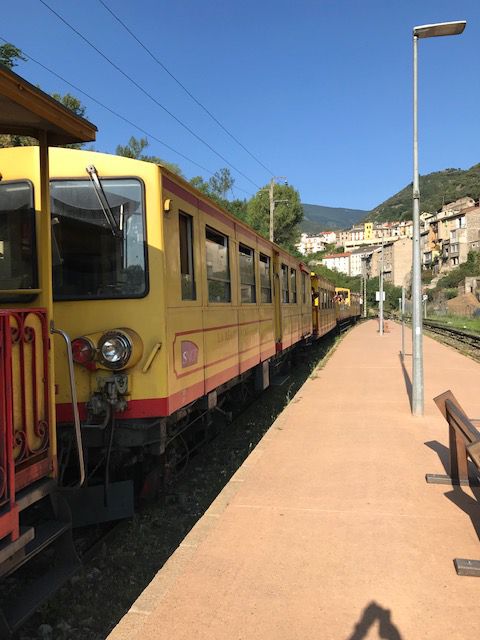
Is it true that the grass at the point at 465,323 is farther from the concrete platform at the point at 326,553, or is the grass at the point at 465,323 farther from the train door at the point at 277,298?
the concrete platform at the point at 326,553

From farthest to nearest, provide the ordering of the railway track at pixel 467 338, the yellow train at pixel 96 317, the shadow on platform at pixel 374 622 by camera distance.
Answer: the railway track at pixel 467 338 < the yellow train at pixel 96 317 < the shadow on platform at pixel 374 622

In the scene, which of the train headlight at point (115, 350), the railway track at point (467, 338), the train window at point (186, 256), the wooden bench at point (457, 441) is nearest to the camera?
the train headlight at point (115, 350)

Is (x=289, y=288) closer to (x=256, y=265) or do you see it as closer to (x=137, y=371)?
(x=256, y=265)

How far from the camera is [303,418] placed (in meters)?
8.20

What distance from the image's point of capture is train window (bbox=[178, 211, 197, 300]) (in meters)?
5.01

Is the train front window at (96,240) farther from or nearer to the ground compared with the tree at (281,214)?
nearer to the ground

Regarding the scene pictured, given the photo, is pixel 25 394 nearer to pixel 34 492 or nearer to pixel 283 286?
pixel 34 492

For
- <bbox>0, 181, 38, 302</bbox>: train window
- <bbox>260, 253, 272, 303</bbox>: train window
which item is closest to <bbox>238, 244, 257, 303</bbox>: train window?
<bbox>260, 253, 272, 303</bbox>: train window

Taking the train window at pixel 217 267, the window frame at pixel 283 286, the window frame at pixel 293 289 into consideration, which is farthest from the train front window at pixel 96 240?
the window frame at pixel 293 289

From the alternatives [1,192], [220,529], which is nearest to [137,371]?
[220,529]

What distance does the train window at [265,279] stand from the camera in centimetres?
901

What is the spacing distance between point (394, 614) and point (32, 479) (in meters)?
2.05

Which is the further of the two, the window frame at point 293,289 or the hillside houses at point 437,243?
the hillside houses at point 437,243

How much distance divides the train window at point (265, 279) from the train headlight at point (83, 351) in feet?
16.4
